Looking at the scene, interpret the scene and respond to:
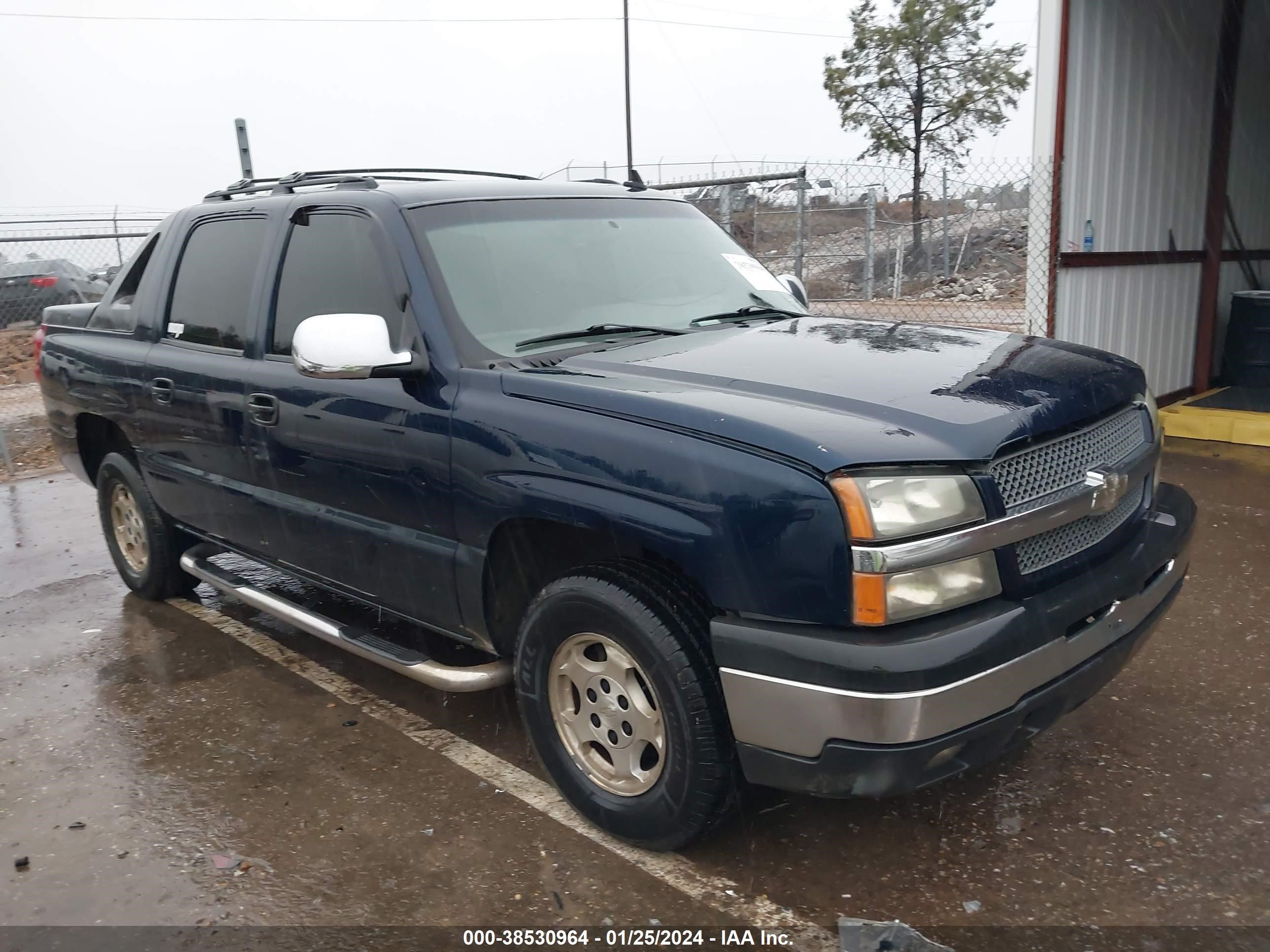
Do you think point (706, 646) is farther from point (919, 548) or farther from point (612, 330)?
point (612, 330)

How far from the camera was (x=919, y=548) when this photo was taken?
233 centimetres

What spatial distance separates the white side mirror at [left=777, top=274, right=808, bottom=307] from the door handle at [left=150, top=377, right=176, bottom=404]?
104 inches

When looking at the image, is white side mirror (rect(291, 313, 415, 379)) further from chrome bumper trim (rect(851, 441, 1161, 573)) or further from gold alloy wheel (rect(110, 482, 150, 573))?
gold alloy wheel (rect(110, 482, 150, 573))

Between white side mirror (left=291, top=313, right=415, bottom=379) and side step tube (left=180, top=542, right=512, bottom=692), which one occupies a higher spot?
white side mirror (left=291, top=313, right=415, bottom=379)

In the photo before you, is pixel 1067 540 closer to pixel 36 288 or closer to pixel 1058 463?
pixel 1058 463

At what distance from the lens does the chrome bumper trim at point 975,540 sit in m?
2.30

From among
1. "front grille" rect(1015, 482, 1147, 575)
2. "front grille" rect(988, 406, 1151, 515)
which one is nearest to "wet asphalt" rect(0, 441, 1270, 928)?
"front grille" rect(1015, 482, 1147, 575)

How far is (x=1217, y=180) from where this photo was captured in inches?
351

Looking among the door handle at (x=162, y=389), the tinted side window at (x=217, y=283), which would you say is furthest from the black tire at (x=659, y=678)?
the door handle at (x=162, y=389)

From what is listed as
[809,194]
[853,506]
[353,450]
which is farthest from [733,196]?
[853,506]

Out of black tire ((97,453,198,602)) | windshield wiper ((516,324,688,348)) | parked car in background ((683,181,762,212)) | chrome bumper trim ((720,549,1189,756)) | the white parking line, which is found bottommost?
the white parking line

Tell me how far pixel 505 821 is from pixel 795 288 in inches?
105

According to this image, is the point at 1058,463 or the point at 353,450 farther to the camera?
the point at 353,450

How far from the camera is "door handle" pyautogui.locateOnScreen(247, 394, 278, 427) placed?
3.78m
